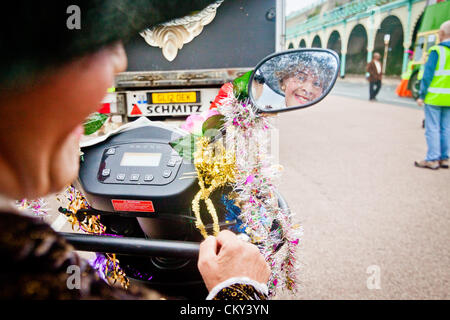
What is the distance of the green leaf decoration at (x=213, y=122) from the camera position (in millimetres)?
1010

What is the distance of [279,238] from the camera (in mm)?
1062

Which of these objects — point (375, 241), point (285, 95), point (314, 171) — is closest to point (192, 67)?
point (314, 171)

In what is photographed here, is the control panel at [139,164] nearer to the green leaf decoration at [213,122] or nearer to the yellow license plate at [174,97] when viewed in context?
the green leaf decoration at [213,122]

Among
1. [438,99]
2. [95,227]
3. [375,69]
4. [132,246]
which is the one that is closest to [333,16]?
[438,99]

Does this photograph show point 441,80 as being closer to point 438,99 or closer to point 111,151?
point 438,99

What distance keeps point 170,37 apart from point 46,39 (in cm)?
98

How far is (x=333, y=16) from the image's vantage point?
780cm

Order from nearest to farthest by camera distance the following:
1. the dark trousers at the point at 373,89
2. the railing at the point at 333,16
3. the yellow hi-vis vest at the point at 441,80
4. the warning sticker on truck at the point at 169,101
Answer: the warning sticker on truck at the point at 169,101 → the railing at the point at 333,16 → the yellow hi-vis vest at the point at 441,80 → the dark trousers at the point at 373,89

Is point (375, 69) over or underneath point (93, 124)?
over

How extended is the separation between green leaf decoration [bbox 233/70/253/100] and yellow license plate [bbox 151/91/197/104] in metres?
2.49

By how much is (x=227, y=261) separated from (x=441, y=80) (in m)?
5.34

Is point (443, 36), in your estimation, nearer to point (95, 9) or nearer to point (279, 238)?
point (279, 238)

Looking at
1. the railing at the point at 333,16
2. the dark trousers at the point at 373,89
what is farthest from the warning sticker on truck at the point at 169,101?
the dark trousers at the point at 373,89

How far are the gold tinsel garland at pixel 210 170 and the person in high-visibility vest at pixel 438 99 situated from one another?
508 cm
